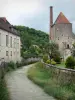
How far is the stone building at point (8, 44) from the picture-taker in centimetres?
4569

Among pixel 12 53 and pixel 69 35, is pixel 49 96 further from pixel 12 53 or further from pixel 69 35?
pixel 69 35

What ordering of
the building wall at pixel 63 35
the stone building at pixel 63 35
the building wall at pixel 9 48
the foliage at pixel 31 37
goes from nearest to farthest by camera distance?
1. the building wall at pixel 9 48
2. the stone building at pixel 63 35
3. the building wall at pixel 63 35
4. the foliage at pixel 31 37

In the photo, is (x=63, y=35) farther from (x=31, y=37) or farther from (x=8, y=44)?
(x=31, y=37)

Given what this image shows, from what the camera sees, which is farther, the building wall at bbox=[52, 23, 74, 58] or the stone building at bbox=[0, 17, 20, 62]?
the building wall at bbox=[52, 23, 74, 58]

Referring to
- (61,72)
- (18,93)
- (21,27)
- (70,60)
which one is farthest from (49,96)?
(21,27)

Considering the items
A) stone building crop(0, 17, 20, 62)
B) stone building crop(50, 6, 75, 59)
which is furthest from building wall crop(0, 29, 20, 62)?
stone building crop(50, 6, 75, 59)

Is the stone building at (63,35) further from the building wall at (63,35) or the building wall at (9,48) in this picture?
the building wall at (9,48)

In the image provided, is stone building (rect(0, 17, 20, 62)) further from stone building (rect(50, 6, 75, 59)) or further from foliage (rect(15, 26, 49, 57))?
foliage (rect(15, 26, 49, 57))

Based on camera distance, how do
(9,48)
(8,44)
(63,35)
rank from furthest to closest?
(63,35) → (9,48) → (8,44)

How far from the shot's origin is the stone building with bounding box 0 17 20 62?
45.7 metres

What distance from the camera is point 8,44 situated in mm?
50219

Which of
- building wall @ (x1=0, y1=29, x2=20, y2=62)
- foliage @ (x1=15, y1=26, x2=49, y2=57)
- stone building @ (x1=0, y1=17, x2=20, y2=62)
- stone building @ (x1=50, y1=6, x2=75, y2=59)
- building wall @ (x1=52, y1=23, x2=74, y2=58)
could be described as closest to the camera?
building wall @ (x1=0, y1=29, x2=20, y2=62)

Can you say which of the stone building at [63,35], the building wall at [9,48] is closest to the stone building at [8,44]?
the building wall at [9,48]

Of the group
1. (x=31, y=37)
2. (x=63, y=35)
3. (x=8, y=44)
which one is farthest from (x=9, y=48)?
(x=31, y=37)
